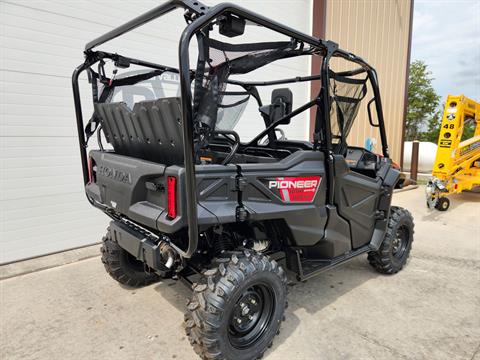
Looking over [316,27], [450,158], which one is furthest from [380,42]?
[450,158]

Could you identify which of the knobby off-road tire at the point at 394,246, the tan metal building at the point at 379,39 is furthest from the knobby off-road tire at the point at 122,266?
the tan metal building at the point at 379,39

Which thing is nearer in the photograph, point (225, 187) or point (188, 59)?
point (188, 59)

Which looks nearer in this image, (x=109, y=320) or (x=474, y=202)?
(x=109, y=320)

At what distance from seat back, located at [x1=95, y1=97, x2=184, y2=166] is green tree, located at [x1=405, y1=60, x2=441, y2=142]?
2298 centimetres

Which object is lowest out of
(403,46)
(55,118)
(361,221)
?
(361,221)

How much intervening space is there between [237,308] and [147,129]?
1.34 meters

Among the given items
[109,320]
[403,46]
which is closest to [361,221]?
[109,320]

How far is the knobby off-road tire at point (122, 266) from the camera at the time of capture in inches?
121

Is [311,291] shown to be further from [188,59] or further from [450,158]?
[450,158]

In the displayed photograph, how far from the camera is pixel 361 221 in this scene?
3145 mm

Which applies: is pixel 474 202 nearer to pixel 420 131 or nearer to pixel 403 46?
pixel 403 46

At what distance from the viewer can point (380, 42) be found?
363 inches

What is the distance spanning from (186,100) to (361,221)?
217cm

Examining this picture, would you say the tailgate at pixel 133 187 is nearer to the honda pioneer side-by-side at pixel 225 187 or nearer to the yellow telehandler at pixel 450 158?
the honda pioneer side-by-side at pixel 225 187
